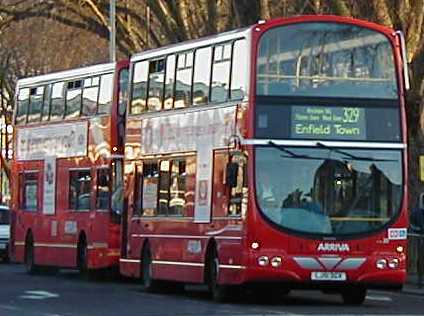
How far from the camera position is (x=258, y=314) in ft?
69.6

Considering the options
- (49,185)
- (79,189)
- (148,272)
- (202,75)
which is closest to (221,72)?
(202,75)

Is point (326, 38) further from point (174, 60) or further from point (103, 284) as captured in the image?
point (103, 284)

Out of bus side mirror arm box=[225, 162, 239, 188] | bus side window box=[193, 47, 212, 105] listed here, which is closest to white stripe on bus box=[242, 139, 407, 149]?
bus side mirror arm box=[225, 162, 239, 188]

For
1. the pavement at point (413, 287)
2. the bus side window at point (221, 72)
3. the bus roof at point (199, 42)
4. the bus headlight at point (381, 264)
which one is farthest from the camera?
the pavement at point (413, 287)

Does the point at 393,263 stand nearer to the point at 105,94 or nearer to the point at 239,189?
the point at 239,189

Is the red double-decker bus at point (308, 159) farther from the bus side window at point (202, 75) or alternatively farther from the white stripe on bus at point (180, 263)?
the bus side window at point (202, 75)

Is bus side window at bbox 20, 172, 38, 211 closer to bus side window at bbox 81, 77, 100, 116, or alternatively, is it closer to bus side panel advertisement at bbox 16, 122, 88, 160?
bus side panel advertisement at bbox 16, 122, 88, 160

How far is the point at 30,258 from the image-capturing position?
117ft

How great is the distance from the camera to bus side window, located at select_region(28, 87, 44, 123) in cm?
3534

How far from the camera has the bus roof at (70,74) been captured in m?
31.8

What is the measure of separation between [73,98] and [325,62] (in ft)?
35.3

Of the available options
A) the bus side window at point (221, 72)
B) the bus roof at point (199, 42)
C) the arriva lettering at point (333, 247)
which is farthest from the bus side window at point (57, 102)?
the arriva lettering at point (333, 247)

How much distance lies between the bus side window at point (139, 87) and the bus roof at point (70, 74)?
98.6 inches

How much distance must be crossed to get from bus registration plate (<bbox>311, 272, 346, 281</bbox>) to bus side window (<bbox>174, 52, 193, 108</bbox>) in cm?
426
